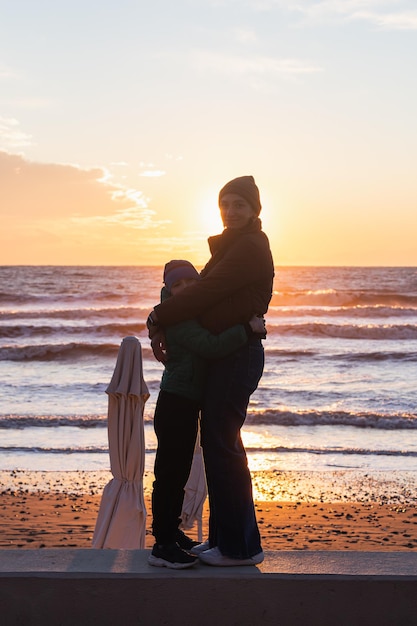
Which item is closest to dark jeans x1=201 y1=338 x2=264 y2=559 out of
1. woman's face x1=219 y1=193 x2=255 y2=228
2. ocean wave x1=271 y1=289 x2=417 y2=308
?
woman's face x1=219 y1=193 x2=255 y2=228

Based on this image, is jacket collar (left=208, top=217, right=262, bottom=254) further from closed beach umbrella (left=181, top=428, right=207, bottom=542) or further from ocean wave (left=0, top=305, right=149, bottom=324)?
ocean wave (left=0, top=305, right=149, bottom=324)

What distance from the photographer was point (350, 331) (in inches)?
1175

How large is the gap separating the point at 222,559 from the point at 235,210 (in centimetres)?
152

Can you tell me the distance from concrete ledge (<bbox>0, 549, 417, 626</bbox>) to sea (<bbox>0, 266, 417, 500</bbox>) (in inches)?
242

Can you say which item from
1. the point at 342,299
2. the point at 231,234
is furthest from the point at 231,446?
the point at 342,299

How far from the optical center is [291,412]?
500 inches

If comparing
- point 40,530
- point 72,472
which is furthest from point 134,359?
point 72,472

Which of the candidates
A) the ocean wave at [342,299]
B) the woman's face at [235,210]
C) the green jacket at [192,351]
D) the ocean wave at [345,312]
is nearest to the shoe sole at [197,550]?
the green jacket at [192,351]

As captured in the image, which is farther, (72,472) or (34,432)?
(34,432)

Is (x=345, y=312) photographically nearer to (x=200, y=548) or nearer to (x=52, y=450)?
(x=52, y=450)

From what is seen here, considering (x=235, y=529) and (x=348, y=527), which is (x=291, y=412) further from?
(x=235, y=529)

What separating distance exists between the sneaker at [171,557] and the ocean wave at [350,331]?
2589 centimetres

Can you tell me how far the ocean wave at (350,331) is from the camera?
29.3 meters

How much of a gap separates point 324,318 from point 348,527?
96.9ft
